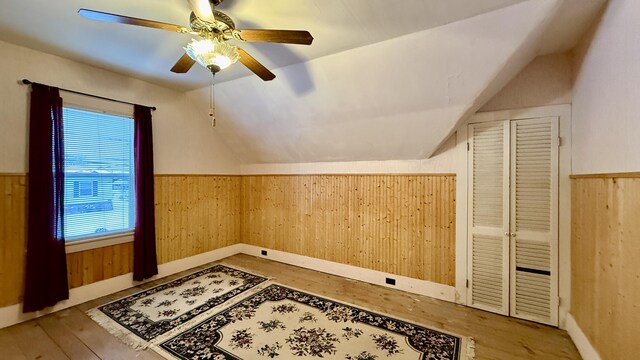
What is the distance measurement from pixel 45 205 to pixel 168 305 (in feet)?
5.26

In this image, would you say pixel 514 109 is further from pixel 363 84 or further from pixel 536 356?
pixel 536 356

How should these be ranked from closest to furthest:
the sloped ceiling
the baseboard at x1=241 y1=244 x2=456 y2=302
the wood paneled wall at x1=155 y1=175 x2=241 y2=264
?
the sloped ceiling → the baseboard at x1=241 y1=244 x2=456 y2=302 → the wood paneled wall at x1=155 y1=175 x2=241 y2=264

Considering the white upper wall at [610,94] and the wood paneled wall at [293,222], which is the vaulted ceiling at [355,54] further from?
the wood paneled wall at [293,222]

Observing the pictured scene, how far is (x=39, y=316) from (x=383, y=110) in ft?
13.7

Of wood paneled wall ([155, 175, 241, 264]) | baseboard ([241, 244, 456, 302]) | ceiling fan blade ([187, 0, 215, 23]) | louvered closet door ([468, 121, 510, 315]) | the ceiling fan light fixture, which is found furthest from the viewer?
wood paneled wall ([155, 175, 241, 264])

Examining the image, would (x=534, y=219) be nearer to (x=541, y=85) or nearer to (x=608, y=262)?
(x=608, y=262)

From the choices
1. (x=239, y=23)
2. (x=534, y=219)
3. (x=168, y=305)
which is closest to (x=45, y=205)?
(x=168, y=305)

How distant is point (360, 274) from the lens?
3.59m

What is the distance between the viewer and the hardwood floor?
2.11m

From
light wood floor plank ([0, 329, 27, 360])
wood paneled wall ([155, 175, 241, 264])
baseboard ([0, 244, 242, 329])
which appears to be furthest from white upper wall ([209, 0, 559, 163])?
light wood floor plank ([0, 329, 27, 360])

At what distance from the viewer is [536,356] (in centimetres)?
207

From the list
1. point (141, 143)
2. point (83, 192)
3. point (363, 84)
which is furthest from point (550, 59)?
point (83, 192)

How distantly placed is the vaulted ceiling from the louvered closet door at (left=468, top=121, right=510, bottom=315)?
413mm

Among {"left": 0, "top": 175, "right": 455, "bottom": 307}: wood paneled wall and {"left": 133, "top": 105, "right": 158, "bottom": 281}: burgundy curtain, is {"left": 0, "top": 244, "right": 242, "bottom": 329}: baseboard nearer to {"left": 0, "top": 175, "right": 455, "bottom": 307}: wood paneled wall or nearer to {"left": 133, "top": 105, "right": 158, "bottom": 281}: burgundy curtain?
{"left": 0, "top": 175, "right": 455, "bottom": 307}: wood paneled wall
